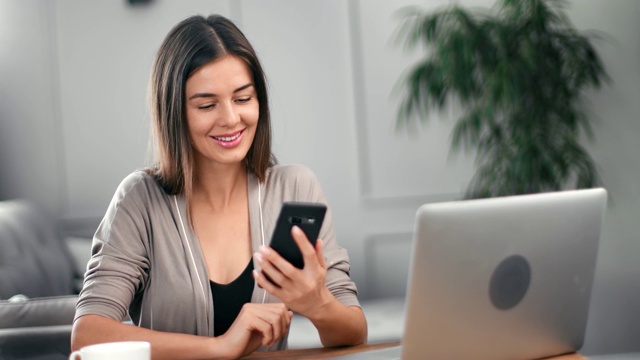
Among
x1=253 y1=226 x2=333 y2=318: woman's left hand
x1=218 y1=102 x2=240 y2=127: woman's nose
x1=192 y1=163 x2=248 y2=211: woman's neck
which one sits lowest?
x1=253 y1=226 x2=333 y2=318: woman's left hand

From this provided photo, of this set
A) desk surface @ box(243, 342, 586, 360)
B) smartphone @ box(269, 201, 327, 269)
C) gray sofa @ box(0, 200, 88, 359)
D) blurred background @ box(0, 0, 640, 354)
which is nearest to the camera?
smartphone @ box(269, 201, 327, 269)

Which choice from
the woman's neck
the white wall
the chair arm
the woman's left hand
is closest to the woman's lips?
the woman's neck

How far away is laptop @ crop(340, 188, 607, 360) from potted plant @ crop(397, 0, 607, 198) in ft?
8.91

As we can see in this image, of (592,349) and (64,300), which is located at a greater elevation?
(64,300)

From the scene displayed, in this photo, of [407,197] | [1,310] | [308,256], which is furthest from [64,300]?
[407,197]

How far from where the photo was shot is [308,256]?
1.39 m

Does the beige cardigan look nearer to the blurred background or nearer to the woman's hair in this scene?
the woman's hair

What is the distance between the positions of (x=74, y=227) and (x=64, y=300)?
2.28 m

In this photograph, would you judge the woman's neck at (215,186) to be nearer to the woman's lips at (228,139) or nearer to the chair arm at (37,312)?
the woman's lips at (228,139)

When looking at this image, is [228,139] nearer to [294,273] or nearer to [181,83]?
[181,83]

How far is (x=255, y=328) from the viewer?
152cm

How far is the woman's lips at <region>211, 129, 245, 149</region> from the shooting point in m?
1.76

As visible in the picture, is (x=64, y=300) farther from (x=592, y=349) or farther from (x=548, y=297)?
(x=592, y=349)

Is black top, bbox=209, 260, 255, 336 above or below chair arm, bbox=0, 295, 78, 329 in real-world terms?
above
